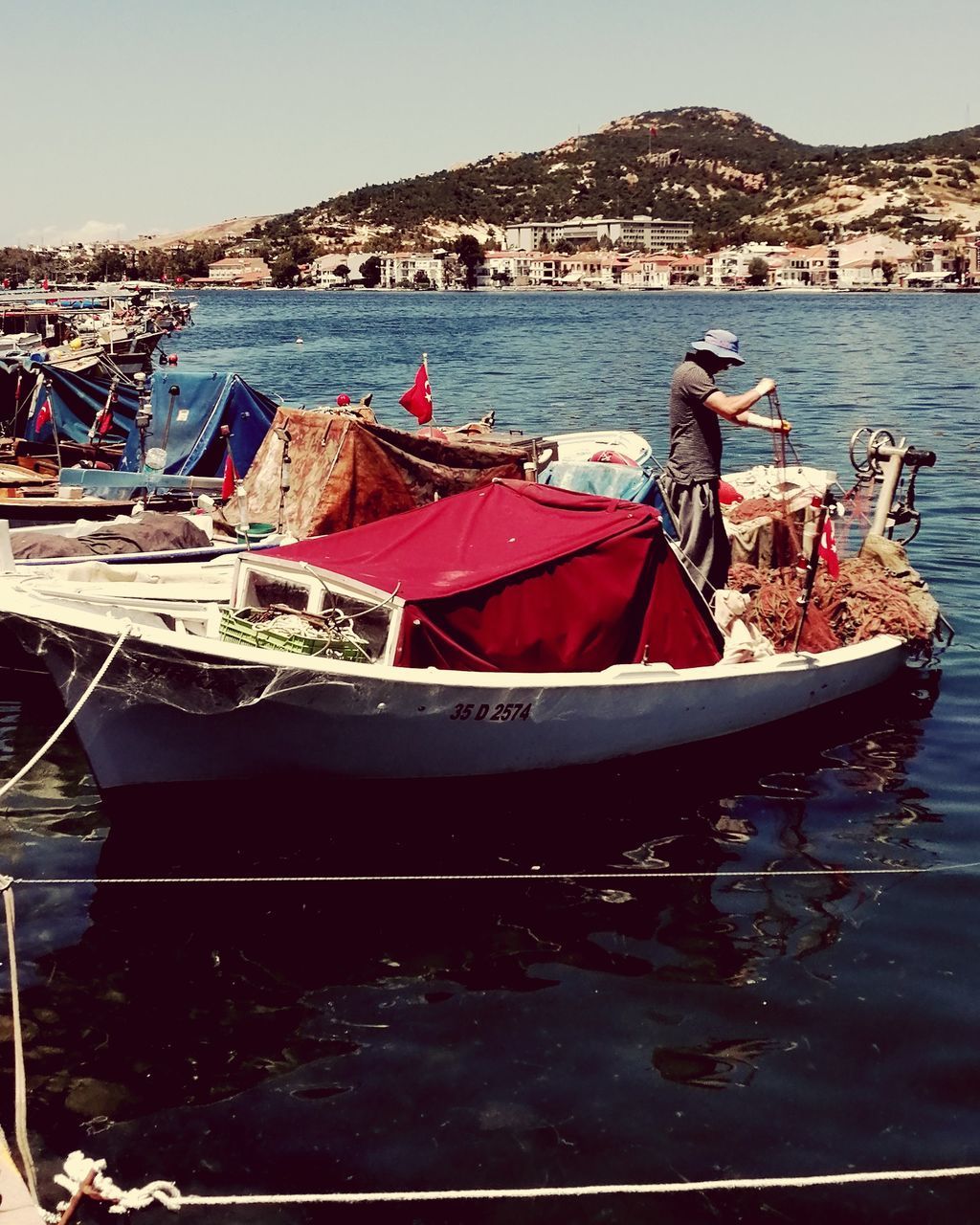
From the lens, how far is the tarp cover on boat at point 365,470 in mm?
14633

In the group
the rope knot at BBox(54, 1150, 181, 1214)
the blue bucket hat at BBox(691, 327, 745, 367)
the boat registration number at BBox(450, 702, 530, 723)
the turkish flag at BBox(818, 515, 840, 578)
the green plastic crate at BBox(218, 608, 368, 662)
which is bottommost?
the rope knot at BBox(54, 1150, 181, 1214)

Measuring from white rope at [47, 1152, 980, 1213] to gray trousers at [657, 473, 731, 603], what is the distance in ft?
20.2

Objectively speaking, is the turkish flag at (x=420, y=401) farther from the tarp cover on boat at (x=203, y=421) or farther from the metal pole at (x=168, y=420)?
the metal pole at (x=168, y=420)

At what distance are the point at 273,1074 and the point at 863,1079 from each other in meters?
3.28

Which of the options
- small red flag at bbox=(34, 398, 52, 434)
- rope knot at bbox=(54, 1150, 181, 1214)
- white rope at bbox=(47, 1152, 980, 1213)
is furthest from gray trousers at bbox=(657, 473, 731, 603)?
small red flag at bbox=(34, 398, 52, 434)

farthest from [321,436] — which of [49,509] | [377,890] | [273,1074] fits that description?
[273,1074]

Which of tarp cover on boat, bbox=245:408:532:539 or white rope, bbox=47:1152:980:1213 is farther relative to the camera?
tarp cover on boat, bbox=245:408:532:539

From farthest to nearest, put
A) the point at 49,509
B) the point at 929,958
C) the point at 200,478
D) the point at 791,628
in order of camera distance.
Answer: the point at 200,478, the point at 49,509, the point at 791,628, the point at 929,958

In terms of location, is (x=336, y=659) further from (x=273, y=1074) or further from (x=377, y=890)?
(x=273, y=1074)

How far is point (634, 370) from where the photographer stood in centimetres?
5869

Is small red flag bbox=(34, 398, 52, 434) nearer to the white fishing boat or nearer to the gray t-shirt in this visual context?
the white fishing boat

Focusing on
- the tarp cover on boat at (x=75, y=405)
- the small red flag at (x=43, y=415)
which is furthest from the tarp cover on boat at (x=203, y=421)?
the small red flag at (x=43, y=415)

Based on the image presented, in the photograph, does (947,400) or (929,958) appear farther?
(947,400)

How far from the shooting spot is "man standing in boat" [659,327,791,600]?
11328 mm
